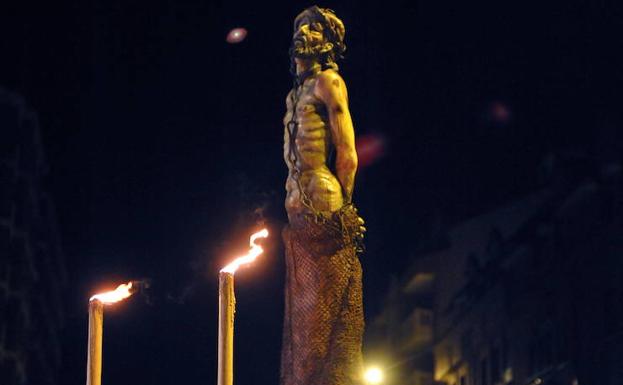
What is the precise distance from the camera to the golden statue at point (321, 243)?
3.15 meters

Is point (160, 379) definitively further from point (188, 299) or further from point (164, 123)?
point (164, 123)

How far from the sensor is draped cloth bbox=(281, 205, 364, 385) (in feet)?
10.3

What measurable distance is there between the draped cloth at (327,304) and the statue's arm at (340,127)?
0.09m

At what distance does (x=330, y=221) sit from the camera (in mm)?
3139

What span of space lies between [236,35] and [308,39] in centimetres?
139

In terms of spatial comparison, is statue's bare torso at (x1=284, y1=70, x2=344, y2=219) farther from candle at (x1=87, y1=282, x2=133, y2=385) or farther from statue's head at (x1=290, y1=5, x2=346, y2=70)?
candle at (x1=87, y1=282, x2=133, y2=385)

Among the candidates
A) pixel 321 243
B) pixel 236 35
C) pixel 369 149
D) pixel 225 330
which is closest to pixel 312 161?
pixel 321 243

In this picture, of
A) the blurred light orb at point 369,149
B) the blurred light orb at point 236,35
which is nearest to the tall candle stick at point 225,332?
the blurred light orb at point 369,149

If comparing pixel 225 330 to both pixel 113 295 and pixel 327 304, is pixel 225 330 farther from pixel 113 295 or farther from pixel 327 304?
pixel 327 304

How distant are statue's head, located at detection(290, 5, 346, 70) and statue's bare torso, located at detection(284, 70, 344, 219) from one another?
8 centimetres

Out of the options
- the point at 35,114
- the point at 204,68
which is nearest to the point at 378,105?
the point at 204,68

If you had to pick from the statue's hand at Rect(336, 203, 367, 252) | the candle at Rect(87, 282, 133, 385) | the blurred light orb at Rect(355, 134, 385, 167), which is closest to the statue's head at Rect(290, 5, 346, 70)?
the statue's hand at Rect(336, 203, 367, 252)

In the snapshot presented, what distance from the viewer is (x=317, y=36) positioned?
330 cm

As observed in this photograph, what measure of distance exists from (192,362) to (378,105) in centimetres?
127
